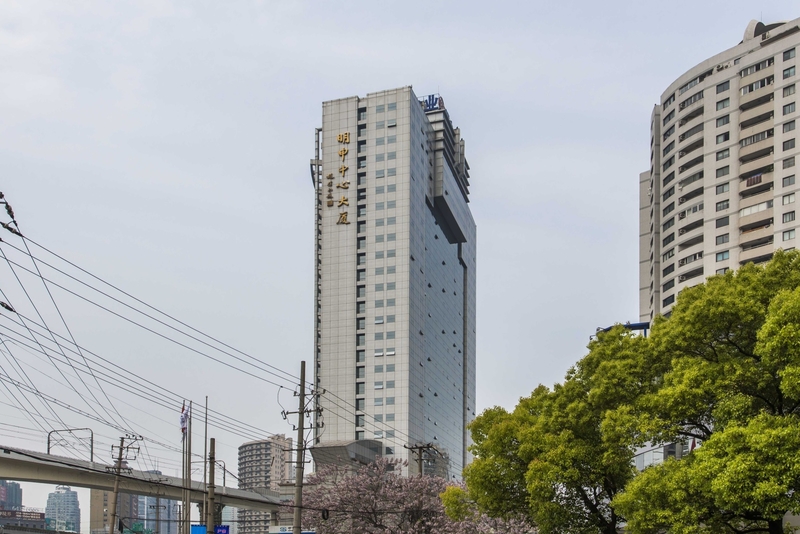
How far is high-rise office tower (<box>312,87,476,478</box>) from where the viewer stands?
418 ft

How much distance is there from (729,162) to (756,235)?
28.2 feet

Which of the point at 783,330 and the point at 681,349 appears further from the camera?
the point at 681,349

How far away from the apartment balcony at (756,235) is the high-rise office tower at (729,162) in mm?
97

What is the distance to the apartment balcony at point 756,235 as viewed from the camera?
8969 cm

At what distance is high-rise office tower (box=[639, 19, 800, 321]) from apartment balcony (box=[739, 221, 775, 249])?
3.8 inches

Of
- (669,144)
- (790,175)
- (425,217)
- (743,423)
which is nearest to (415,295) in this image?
(425,217)

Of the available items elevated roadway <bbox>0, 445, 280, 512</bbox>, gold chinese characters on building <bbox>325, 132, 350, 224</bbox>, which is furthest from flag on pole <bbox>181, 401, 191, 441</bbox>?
gold chinese characters on building <bbox>325, 132, 350, 224</bbox>

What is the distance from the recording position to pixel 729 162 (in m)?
94.6

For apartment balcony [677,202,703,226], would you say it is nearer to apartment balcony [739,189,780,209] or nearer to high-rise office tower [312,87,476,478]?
apartment balcony [739,189,780,209]

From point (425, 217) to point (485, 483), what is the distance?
109691 millimetres

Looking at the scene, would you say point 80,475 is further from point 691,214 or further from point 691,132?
point 691,132

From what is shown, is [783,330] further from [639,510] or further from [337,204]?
[337,204]

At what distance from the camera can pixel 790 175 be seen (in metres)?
88.9

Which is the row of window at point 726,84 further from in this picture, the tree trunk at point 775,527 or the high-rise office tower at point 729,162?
the tree trunk at point 775,527
